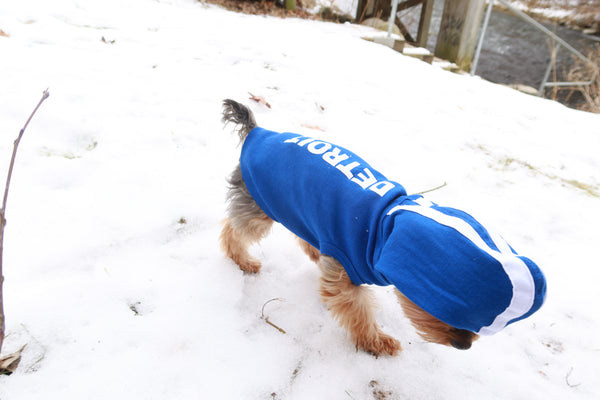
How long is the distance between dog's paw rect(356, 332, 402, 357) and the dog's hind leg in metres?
0.82

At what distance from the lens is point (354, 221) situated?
1.63 metres

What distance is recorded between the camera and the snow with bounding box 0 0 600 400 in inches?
66.1

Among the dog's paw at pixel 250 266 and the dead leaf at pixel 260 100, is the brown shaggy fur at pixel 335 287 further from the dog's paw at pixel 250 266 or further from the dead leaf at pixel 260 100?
the dead leaf at pixel 260 100

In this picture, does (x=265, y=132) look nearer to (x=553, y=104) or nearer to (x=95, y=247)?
(x=95, y=247)

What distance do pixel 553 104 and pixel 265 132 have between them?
563 cm

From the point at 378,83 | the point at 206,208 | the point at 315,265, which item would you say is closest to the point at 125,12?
the point at 378,83

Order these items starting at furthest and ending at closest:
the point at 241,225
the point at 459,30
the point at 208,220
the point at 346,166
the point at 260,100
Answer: the point at 459,30
the point at 260,100
the point at 208,220
the point at 241,225
the point at 346,166

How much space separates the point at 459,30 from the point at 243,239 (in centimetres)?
887

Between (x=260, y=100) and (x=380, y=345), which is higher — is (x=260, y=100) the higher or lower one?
the higher one

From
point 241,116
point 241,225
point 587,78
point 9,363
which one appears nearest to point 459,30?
point 587,78

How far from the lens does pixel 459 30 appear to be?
8.54 m

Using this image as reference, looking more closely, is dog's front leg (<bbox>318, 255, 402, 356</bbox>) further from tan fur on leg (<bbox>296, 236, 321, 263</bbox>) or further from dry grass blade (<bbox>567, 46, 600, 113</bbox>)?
dry grass blade (<bbox>567, 46, 600, 113</bbox>)

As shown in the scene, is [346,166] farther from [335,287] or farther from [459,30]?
[459,30]

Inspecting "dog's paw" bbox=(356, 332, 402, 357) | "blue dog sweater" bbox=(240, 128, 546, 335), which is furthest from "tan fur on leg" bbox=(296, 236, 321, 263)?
"dog's paw" bbox=(356, 332, 402, 357)
